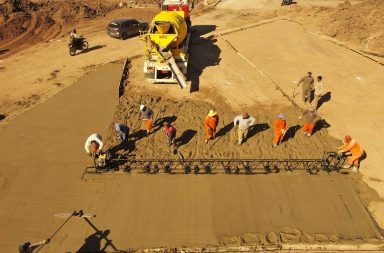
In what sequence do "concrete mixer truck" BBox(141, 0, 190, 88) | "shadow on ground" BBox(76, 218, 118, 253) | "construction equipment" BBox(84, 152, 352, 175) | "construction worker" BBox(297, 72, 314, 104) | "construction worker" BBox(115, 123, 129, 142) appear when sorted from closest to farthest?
1. "shadow on ground" BBox(76, 218, 118, 253)
2. "construction equipment" BBox(84, 152, 352, 175)
3. "construction worker" BBox(115, 123, 129, 142)
4. "construction worker" BBox(297, 72, 314, 104)
5. "concrete mixer truck" BBox(141, 0, 190, 88)

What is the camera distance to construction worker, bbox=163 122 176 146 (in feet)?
41.2

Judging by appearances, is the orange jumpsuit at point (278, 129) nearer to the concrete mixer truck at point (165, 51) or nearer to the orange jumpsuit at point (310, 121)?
the orange jumpsuit at point (310, 121)

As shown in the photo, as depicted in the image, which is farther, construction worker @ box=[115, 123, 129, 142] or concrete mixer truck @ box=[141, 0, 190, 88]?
concrete mixer truck @ box=[141, 0, 190, 88]

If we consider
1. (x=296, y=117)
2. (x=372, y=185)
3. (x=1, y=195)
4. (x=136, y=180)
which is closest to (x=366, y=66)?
(x=296, y=117)

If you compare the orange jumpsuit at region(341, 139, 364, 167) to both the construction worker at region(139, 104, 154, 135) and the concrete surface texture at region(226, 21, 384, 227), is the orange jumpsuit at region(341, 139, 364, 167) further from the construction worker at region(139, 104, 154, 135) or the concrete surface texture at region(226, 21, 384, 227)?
the construction worker at region(139, 104, 154, 135)

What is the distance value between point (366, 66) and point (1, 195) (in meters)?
19.5

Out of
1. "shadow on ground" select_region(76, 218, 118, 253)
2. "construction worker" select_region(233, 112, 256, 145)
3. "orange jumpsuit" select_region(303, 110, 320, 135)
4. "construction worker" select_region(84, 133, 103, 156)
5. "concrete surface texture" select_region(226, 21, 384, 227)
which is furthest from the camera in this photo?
"concrete surface texture" select_region(226, 21, 384, 227)

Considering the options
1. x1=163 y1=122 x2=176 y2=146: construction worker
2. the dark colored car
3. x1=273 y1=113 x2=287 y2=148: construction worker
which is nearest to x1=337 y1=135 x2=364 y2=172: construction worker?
x1=273 y1=113 x2=287 y2=148: construction worker

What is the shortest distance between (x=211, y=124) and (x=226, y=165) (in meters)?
1.71

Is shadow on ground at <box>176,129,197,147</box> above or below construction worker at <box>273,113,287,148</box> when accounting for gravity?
below

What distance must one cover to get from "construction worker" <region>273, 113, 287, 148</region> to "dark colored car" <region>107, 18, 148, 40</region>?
Result: 14594 millimetres

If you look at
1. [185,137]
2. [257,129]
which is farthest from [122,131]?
[257,129]

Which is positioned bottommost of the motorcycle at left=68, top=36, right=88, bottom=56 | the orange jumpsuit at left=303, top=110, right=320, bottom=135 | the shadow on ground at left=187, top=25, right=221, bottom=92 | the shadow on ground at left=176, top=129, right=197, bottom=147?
the shadow on ground at left=176, top=129, right=197, bottom=147

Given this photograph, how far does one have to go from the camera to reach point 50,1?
101ft
